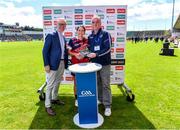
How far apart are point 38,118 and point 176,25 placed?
92.4 metres

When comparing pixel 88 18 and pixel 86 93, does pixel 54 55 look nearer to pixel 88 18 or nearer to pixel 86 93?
pixel 86 93

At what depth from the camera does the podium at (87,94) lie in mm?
4148

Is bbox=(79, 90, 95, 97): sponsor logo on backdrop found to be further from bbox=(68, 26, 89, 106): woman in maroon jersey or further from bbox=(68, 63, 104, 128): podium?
bbox=(68, 26, 89, 106): woman in maroon jersey

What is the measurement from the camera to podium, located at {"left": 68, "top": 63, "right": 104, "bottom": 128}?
13.6 feet

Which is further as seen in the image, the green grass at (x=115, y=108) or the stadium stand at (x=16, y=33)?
the stadium stand at (x=16, y=33)

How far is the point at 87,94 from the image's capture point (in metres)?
4.21

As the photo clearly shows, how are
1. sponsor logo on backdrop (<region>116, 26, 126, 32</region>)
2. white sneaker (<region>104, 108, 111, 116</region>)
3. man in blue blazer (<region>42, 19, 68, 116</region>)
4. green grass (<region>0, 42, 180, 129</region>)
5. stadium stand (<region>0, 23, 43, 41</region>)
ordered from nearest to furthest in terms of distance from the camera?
green grass (<region>0, 42, 180, 129</region>) < man in blue blazer (<region>42, 19, 68, 116</region>) < white sneaker (<region>104, 108, 111, 116</region>) < sponsor logo on backdrop (<region>116, 26, 126, 32</region>) < stadium stand (<region>0, 23, 43, 41</region>)

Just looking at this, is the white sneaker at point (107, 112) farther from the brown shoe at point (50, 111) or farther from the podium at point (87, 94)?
the brown shoe at point (50, 111)

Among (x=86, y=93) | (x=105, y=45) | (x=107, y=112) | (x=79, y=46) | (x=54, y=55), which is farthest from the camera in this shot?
(x=79, y=46)

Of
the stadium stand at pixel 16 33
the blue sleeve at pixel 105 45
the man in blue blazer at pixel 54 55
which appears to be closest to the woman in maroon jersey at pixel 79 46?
the man in blue blazer at pixel 54 55

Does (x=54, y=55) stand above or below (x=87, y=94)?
above

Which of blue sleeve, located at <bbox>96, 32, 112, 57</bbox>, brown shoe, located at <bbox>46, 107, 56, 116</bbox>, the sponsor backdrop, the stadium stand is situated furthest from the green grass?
the stadium stand

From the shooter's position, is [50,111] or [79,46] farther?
[79,46]

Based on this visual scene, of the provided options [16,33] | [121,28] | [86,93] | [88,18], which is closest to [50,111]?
[86,93]
